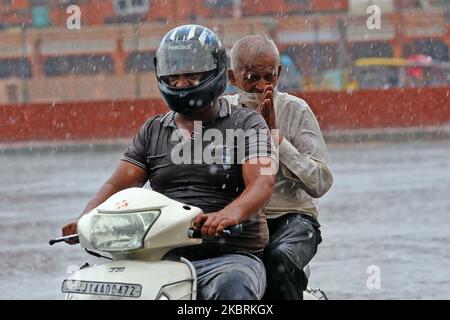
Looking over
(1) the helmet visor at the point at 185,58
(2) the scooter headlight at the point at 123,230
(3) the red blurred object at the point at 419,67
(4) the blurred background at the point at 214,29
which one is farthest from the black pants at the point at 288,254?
(3) the red blurred object at the point at 419,67

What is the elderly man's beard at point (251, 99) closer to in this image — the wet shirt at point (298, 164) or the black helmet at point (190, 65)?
the wet shirt at point (298, 164)

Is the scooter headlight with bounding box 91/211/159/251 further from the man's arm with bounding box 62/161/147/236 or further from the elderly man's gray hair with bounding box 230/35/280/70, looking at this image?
the elderly man's gray hair with bounding box 230/35/280/70

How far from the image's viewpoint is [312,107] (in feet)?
86.5

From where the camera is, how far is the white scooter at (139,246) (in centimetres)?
407

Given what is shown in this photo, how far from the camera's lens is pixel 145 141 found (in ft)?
15.8

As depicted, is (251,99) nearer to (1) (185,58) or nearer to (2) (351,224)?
(1) (185,58)

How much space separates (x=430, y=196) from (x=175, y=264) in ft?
36.0

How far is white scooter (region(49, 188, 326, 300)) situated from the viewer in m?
4.07

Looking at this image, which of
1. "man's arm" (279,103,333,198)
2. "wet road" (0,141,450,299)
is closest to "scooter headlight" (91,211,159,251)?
"man's arm" (279,103,333,198)

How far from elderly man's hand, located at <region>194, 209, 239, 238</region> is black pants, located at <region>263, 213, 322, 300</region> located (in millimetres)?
759

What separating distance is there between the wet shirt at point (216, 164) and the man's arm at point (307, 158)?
1.66ft

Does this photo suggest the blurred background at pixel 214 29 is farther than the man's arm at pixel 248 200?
Yes

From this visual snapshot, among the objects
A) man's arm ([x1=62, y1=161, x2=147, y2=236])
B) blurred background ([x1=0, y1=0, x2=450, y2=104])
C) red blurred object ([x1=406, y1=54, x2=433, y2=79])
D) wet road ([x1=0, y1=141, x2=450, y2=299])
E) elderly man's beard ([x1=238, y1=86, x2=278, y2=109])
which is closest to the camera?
man's arm ([x1=62, y1=161, x2=147, y2=236])
